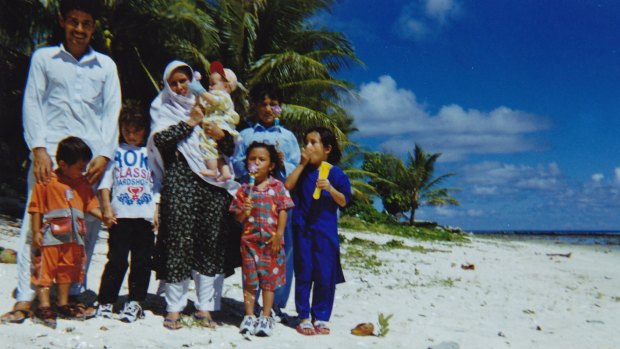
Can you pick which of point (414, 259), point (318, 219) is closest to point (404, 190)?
point (414, 259)

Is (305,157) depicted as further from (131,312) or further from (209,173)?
(131,312)

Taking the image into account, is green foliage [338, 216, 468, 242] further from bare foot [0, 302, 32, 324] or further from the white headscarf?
bare foot [0, 302, 32, 324]

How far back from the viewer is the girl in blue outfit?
422cm

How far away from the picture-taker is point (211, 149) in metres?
4.00

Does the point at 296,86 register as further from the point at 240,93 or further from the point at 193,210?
the point at 193,210

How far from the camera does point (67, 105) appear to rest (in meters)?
3.72

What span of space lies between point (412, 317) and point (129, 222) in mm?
2829

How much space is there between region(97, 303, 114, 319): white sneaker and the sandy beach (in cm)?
6

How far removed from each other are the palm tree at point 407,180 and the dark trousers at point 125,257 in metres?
31.7

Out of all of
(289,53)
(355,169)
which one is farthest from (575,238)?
(289,53)

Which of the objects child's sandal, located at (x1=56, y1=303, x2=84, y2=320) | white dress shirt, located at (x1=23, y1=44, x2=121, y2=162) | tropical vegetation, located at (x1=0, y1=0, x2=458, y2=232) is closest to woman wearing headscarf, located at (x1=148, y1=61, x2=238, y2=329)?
white dress shirt, located at (x1=23, y1=44, x2=121, y2=162)

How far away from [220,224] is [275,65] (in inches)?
490

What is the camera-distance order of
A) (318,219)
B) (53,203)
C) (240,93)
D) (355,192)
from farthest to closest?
1. (355,192)
2. (240,93)
3. (318,219)
4. (53,203)

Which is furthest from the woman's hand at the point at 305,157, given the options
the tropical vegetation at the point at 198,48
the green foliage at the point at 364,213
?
the green foliage at the point at 364,213
